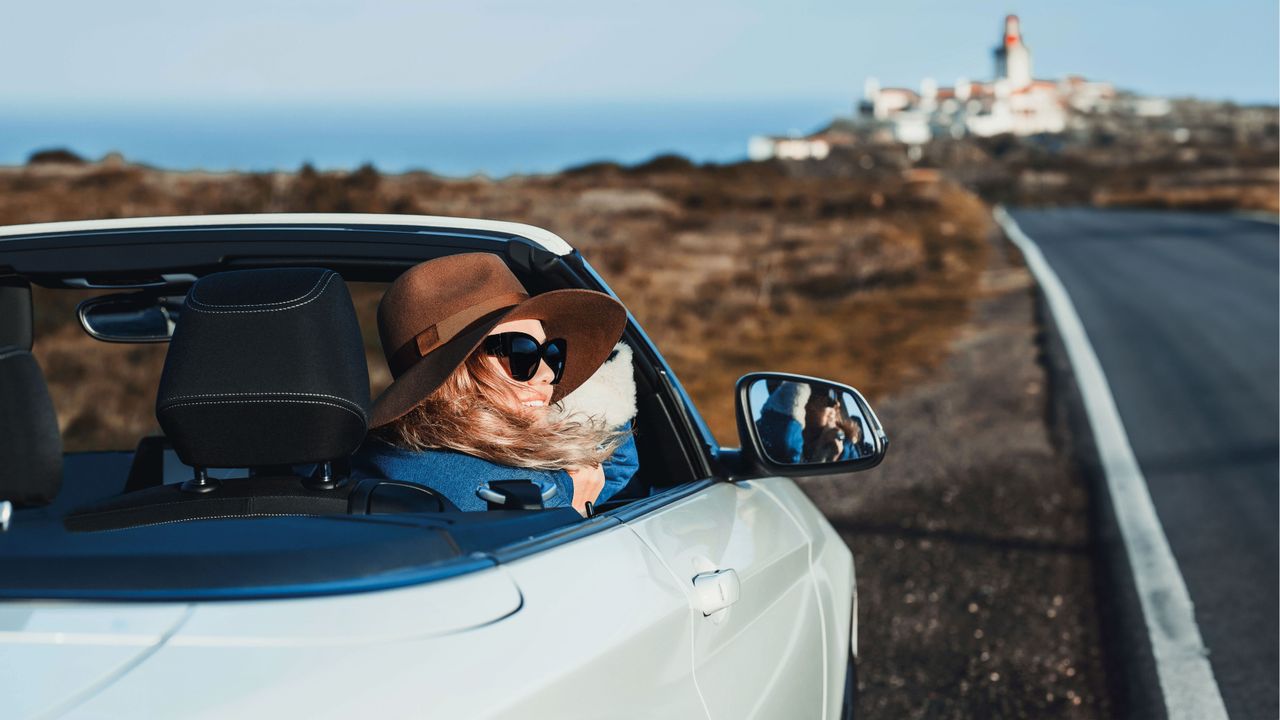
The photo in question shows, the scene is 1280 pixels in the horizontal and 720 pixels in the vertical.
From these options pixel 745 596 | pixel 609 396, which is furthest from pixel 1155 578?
pixel 745 596

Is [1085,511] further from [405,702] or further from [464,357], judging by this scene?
[405,702]

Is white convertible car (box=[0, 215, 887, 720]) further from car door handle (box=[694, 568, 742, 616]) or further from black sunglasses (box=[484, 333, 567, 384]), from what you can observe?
black sunglasses (box=[484, 333, 567, 384])

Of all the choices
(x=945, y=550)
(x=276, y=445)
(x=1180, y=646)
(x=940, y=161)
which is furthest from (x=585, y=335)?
(x=940, y=161)

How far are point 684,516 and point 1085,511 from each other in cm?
499

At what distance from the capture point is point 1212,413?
9375mm

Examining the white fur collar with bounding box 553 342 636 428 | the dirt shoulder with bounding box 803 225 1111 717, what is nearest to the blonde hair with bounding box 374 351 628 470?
the white fur collar with bounding box 553 342 636 428

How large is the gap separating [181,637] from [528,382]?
138 centimetres

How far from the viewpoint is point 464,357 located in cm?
239

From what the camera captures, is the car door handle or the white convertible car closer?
the white convertible car

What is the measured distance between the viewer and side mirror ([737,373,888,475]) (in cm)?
285

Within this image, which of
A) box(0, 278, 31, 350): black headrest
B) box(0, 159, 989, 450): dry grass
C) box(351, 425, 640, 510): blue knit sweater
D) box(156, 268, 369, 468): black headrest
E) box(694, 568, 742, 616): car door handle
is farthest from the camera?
box(0, 159, 989, 450): dry grass

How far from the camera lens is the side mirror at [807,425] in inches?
112

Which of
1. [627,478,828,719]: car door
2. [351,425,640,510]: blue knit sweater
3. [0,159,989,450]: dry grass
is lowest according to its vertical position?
[0,159,989,450]: dry grass

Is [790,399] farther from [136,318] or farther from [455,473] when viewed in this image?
[136,318]
